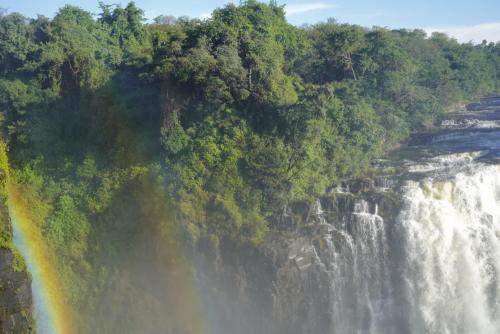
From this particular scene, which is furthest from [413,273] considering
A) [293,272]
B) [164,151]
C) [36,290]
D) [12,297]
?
[12,297]

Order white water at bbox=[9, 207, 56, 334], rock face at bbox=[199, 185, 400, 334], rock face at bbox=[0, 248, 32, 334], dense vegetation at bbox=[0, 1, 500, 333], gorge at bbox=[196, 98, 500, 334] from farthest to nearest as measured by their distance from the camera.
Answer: dense vegetation at bbox=[0, 1, 500, 333] < gorge at bbox=[196, 98, 500, 334] < rock face at bbox=[199, 185, 400, 334] < white water at bbox=[9, 207, 56, 334] < rock face at bbox=[0, 248, 32, 334]

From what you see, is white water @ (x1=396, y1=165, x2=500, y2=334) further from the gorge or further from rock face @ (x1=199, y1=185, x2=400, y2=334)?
rock face @ (x1=199, y1=185, x2=400, y2=334)

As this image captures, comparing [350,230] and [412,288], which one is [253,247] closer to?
[350,230]

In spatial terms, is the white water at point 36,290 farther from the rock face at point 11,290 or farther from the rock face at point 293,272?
the rock face at point 11,290

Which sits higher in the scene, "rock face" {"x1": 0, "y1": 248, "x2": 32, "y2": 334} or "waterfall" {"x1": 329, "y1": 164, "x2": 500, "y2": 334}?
"rock face" {"x1": 0, "y1": 248, "x2": 32, "y2": 334}

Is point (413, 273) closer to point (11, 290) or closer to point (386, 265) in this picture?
point (386, 265)

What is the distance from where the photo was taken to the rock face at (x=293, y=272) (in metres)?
19.2

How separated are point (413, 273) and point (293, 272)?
13.9ft

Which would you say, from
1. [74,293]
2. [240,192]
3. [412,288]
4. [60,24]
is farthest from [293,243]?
[60,24]

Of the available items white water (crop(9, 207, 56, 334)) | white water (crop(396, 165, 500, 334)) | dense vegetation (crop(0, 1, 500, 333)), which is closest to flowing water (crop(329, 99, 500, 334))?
white water (crop(396, 165, 500, 334))

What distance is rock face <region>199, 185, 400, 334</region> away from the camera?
1925 cm

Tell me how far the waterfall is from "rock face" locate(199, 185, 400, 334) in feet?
0.17

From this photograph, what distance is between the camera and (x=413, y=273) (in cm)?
1980

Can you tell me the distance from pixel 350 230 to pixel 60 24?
18.8 meters
